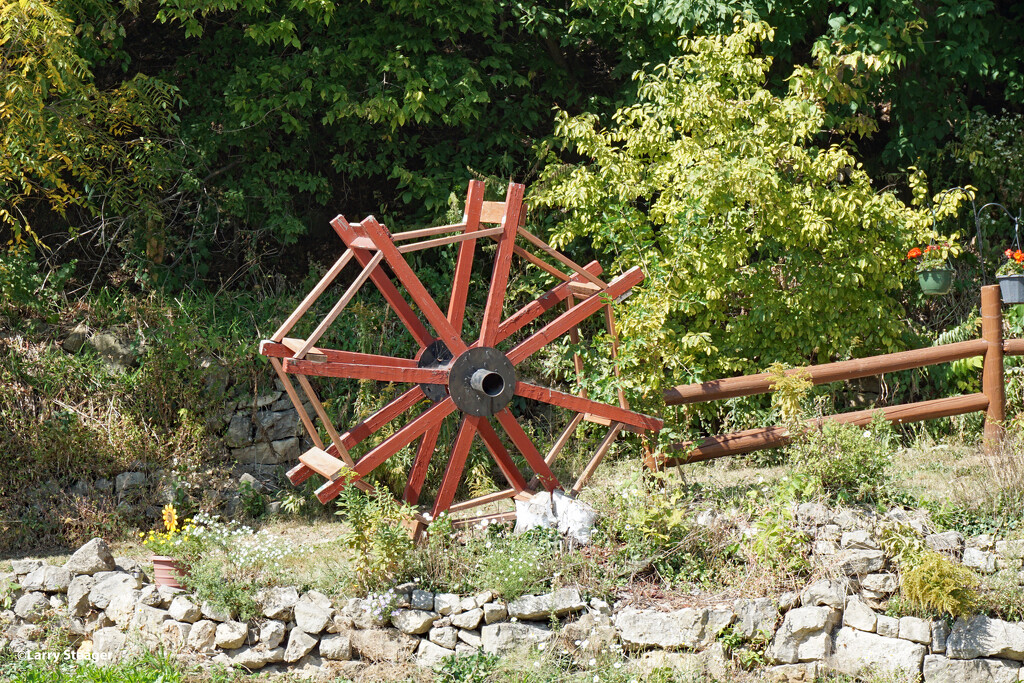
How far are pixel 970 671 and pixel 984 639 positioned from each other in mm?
173

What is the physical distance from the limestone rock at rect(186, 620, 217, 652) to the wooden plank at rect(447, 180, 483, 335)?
7.42 feet

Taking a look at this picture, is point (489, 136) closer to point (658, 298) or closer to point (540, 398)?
point (658, 298)

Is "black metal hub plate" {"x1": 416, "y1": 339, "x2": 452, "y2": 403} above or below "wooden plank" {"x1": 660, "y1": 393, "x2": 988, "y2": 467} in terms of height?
above

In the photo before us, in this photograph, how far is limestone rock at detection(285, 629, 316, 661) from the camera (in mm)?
5254

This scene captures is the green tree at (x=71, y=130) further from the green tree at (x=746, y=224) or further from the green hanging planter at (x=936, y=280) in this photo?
the green hanging planter at (x=936, y=280)

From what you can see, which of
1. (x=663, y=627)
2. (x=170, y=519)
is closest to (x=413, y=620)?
(x=663, y=627)

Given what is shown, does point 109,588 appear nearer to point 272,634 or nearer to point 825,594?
point 272,634

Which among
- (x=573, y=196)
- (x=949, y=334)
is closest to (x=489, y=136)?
(x=573, y=196)

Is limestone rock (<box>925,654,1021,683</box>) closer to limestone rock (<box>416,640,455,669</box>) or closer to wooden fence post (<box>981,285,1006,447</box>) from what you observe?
wooden fence post (<box>981,285,1006,447</box>)

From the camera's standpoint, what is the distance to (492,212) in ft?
21.2

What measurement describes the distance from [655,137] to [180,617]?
16.7 feet

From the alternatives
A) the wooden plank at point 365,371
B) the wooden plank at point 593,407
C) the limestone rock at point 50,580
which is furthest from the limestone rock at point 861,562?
the limestone rock at point 50,580

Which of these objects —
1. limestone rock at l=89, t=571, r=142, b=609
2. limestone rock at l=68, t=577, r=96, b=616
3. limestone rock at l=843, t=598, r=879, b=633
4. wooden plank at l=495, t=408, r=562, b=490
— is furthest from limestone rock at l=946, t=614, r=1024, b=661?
limestone rock at l=68, t=577, r=96, b=616

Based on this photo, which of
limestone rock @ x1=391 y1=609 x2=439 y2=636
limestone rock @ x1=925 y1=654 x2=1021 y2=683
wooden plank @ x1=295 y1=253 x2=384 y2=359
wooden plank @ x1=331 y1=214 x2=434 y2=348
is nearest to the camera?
limestone rock @ x1=925 y1=654 x2=1021 y2=683
